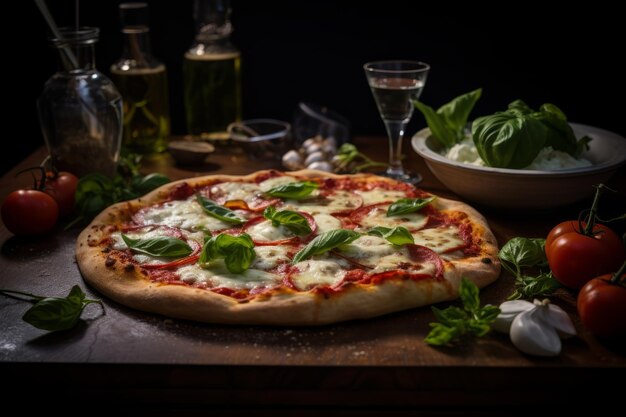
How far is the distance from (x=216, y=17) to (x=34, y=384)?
2.14 m

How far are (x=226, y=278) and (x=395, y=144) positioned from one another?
48.6 inches

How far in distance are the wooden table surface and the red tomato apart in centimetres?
4

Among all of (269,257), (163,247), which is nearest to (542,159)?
(269,257)

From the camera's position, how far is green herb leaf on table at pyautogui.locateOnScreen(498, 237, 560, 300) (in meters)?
1.84

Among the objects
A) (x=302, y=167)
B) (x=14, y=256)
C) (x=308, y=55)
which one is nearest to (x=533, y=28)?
(x=308, y=55)

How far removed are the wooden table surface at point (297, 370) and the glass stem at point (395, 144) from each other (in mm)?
1250

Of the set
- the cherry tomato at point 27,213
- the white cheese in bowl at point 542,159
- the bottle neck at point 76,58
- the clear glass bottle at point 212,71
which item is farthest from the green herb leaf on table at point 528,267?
the clear glass bottle at point 212,71

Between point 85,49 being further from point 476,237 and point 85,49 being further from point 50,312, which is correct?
point 476,237

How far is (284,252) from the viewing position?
2018mm

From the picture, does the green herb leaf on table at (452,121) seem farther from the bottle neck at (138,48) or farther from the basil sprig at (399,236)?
the bottle neck at (138,48)

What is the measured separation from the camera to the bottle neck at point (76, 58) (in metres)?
2.67

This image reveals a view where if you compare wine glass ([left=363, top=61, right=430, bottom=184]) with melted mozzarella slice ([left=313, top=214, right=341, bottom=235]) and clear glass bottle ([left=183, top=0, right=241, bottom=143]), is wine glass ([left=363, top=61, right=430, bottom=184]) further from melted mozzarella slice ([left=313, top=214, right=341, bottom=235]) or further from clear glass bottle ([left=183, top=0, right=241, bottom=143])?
clear glass bottle ([left=183, top=0, right=241, bottom=143])

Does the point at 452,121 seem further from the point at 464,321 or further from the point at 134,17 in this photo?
the point at 134,17

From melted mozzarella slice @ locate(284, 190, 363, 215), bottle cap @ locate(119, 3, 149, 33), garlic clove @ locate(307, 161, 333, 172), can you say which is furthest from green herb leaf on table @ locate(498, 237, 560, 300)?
bottle cap @ locate(119, 3, 149, 33)
